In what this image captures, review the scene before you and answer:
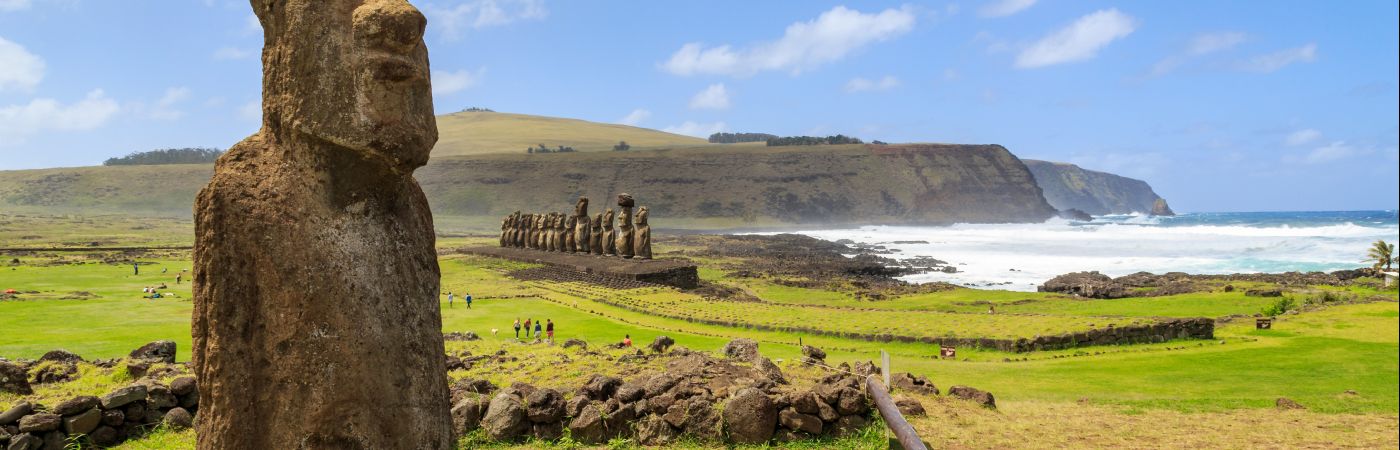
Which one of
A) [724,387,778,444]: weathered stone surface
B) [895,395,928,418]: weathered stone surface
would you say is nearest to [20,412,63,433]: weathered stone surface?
[724,387,778,444]: weathered stone surface

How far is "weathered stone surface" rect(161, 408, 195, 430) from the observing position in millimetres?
8258

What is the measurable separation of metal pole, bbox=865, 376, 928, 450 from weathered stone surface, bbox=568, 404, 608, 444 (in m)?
2.68

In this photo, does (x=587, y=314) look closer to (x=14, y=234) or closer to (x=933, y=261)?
(x=933, y=261)

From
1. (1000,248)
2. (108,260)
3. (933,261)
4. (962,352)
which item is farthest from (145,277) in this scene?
(1000,248)

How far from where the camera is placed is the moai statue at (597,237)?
38.4 metres

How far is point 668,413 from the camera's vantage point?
8414mm

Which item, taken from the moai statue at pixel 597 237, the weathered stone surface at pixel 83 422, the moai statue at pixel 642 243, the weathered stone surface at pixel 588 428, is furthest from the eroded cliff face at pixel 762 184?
the weathered stone surface at pixel 83 422

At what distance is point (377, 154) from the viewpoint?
422cm

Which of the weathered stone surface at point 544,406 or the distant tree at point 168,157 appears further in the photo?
Result: the distant tree at point 168,157

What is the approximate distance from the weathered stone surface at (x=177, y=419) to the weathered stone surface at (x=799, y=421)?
5875 millimetres

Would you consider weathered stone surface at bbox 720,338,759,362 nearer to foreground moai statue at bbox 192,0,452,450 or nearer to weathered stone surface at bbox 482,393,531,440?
weathered stone surface at bbox 482,393,531,440

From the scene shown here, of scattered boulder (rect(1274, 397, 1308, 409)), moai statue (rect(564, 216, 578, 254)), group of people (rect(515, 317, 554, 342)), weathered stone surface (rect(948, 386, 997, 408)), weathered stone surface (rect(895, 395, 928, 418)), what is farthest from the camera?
moai statue (rect(564, 216, 578, 254))

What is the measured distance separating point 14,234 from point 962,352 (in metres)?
78.6

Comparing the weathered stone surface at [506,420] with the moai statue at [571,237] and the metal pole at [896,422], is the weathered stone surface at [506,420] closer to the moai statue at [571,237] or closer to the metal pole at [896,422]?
the metal pole at [896,422]
